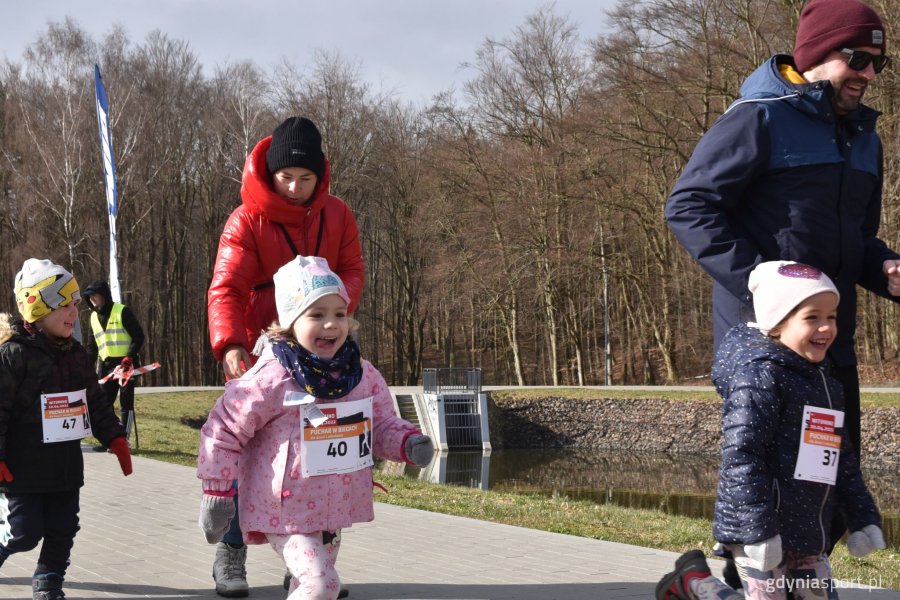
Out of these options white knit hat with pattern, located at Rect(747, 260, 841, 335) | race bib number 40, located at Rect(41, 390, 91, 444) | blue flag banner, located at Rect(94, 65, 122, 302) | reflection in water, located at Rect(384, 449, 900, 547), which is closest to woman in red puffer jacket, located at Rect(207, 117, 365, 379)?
race bib number 40, located at Rect(41, 390, 91, 444)

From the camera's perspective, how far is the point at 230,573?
18.6 feet

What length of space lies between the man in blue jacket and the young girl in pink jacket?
131cm

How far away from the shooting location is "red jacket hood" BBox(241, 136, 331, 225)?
5.52 m

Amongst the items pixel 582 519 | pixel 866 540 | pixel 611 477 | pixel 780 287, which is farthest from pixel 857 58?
pixel 611 477

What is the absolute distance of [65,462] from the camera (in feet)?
18.2

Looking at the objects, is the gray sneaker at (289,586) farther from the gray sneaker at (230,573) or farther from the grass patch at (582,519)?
Result: the grass patch at (582,519)

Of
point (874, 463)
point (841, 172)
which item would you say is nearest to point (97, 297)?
point (841, 172)

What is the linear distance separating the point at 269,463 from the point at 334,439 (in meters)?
0.26

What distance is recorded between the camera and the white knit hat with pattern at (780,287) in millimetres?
3754

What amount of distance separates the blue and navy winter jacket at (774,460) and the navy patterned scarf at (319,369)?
137 centimetres

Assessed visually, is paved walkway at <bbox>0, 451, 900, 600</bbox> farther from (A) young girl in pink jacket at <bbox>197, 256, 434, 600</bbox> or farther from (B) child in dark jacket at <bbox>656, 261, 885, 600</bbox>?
(B) child in dark jacket at <bbox>656, 261, 885, 600</bbox>

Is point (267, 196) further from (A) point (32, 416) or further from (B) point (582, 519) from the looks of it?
(B) point (582, 519)

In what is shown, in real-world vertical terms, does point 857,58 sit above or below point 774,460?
above

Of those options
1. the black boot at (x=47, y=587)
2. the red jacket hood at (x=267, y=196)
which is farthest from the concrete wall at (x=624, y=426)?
the black boot at (x=47, y=587)
